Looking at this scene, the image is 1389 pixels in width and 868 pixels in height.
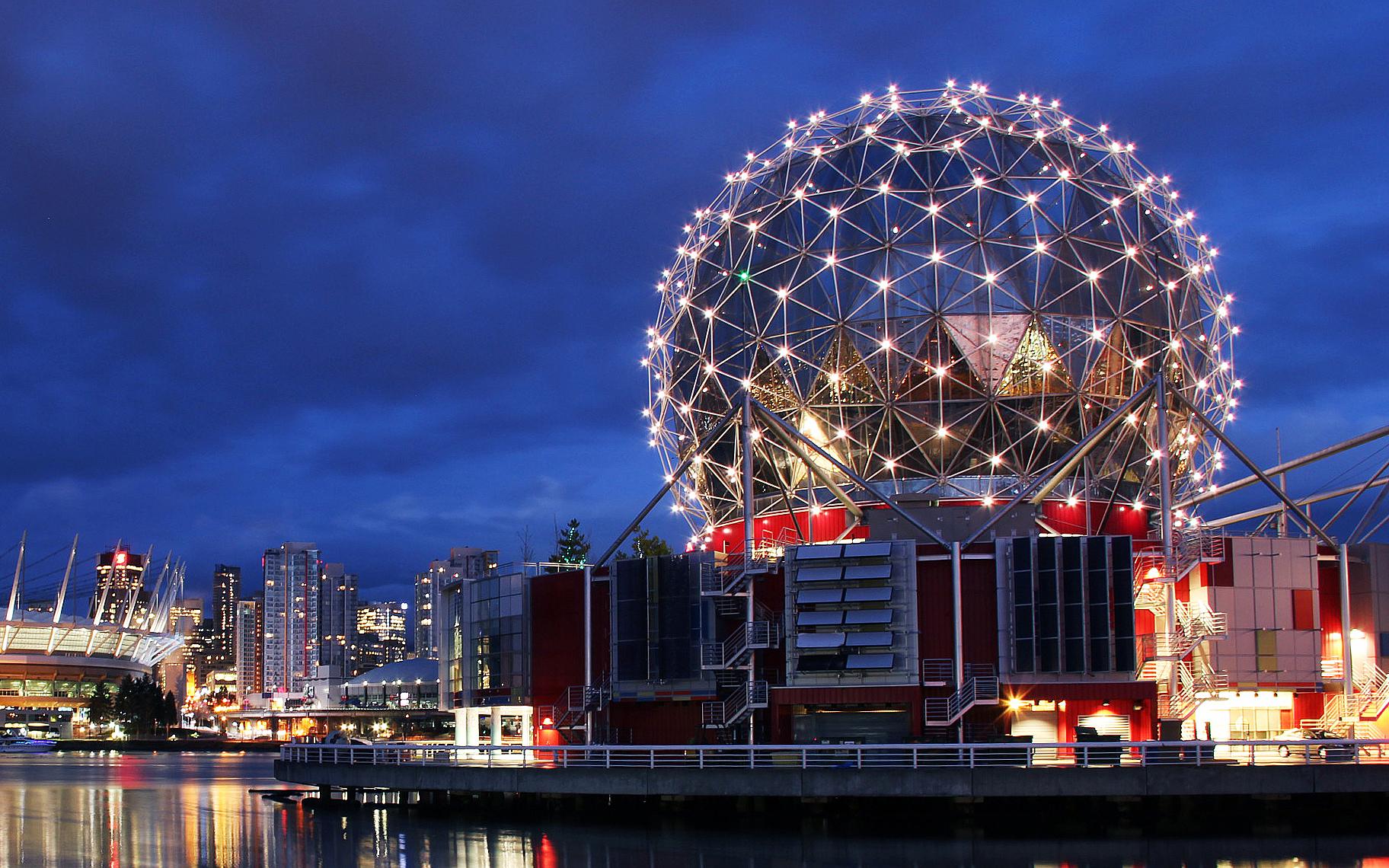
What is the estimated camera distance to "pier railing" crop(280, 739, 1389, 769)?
37812 millimetres

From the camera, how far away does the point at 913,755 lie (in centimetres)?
3931

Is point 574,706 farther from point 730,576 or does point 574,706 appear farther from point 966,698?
point 966,698

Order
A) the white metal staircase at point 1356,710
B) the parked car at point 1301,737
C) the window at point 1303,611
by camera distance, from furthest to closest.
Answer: the window at point 1303,611 < the white metal staircase at point 1356,710 < the parked car at point 1301,737

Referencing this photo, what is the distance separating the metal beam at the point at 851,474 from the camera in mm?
46906

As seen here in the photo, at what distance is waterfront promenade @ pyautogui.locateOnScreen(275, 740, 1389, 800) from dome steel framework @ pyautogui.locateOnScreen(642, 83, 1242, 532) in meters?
10.8

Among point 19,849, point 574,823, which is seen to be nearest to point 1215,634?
point 574,823

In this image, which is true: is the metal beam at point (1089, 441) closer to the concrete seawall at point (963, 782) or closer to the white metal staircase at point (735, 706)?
the white metal staircase at point (735, 706)

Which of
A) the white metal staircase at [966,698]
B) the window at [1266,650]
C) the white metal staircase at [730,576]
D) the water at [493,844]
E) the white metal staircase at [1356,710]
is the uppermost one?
the white metal staircase at [730,576]

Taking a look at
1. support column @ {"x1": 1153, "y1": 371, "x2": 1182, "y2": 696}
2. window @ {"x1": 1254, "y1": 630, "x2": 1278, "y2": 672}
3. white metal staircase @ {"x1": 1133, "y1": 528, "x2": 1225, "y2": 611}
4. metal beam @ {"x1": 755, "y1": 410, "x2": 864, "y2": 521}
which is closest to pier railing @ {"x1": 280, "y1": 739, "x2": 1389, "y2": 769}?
window @ {"x1": 1254, "y1": 630, "x2": 1278, "y2": 672}

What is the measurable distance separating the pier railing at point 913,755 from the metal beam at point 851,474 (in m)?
6.82

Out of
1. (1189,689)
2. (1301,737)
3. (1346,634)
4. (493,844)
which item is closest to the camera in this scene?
(493,844)

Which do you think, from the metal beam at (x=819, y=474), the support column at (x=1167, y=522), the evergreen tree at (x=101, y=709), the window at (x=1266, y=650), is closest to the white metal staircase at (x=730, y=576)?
the metal beam at (x=819, y=474)

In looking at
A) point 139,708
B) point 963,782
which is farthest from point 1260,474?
point 139,708

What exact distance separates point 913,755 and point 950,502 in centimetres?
1277
